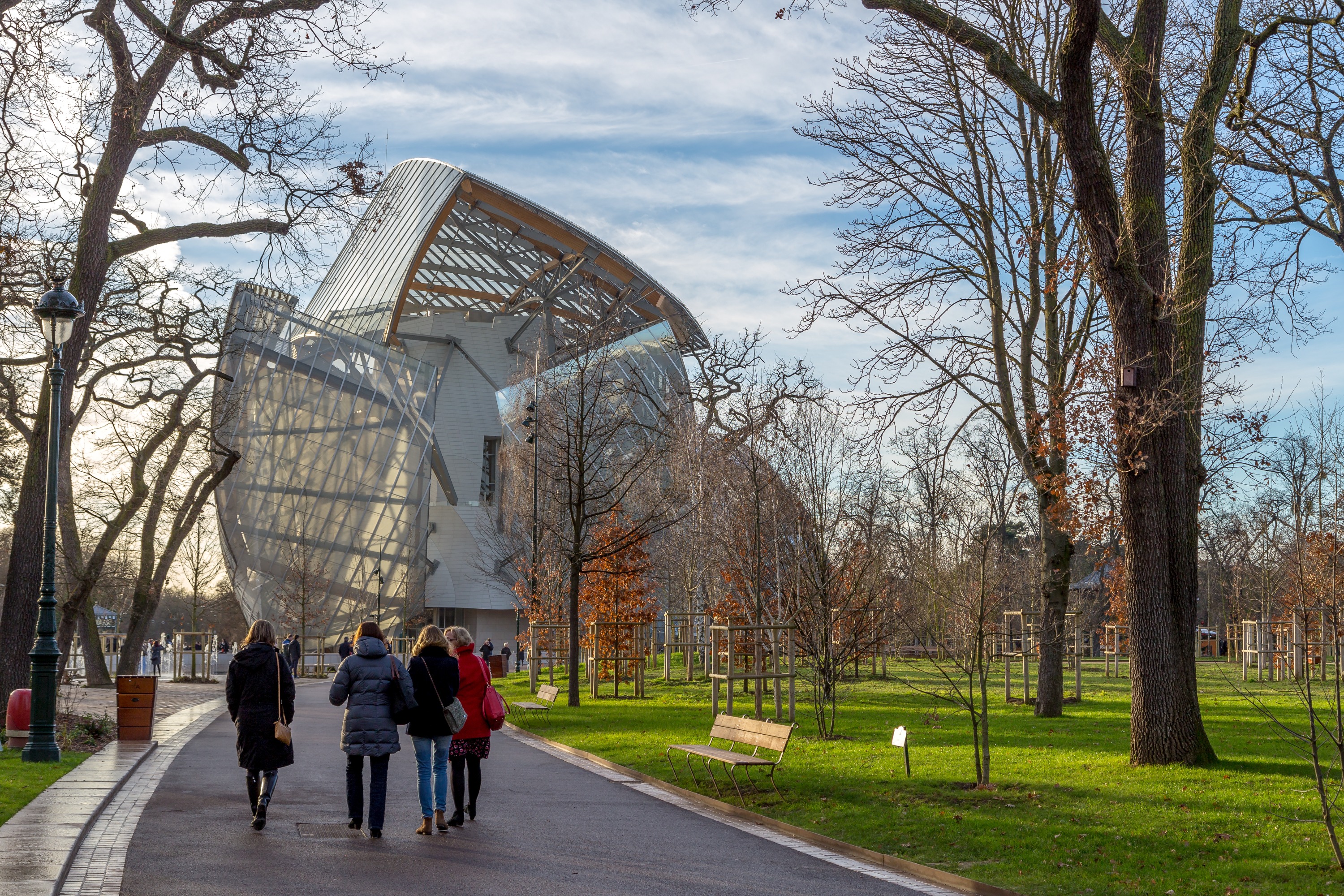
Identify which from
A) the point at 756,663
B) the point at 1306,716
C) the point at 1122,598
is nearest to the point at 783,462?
the point at 756,663

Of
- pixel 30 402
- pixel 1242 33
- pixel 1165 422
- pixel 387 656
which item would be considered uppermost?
pixel 1242 33

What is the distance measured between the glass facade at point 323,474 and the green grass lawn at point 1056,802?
127 ft

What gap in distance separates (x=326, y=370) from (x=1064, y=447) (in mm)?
45874

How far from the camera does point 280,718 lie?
9.76 m

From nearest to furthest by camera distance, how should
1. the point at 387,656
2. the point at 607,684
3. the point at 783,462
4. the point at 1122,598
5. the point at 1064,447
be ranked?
the point at 387,656 < the point at 1064,447 < the point at 783,462 < the point at 607,684 < the point at 1122,598

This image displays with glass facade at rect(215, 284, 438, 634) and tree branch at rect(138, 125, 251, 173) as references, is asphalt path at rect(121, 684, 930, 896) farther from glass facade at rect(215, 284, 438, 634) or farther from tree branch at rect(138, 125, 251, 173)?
glass facade at rect(215, 284, 438, 634)

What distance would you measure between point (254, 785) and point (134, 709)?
846 cm

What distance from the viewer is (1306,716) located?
19.2 m

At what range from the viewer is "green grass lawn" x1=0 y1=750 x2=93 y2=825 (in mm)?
10273

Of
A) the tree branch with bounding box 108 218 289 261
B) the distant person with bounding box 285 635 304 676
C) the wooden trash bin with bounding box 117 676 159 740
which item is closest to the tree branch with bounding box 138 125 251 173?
the tree branch with bounding box 108 218 289 261

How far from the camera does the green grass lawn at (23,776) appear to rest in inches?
404

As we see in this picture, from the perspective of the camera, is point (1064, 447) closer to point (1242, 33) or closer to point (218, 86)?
point (1242, 33)

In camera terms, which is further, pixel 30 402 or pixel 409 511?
pixel 409 511

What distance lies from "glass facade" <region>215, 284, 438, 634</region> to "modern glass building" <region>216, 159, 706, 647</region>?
0.08m
